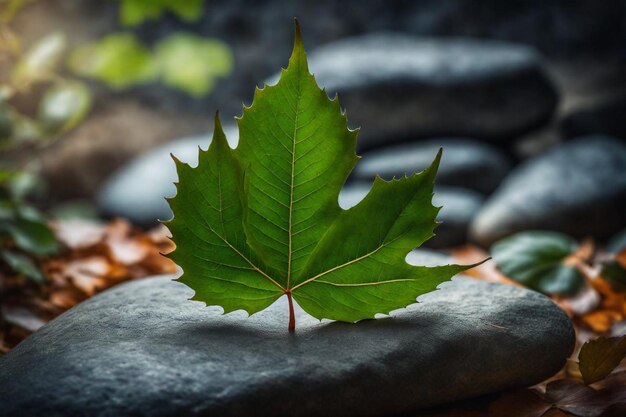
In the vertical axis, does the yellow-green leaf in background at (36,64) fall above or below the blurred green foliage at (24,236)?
above

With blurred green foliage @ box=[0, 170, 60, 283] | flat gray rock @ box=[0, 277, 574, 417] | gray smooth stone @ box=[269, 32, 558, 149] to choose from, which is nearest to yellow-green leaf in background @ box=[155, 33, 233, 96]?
gray smooth stone @ box=[269, 32, 558, 149]

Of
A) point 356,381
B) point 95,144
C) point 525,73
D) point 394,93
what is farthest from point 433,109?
point 356,381

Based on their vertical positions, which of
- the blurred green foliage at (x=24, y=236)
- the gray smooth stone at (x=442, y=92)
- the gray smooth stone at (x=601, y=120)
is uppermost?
the gray smooth stone at (x=442, y=92)

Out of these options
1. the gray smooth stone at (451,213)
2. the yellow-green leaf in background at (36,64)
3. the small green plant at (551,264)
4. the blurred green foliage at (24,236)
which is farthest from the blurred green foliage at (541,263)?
the yellow-green leaf in background at (36,64)

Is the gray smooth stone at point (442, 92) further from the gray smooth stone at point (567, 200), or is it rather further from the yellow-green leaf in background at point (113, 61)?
the yellow-green leaf in background at point (113, 61)

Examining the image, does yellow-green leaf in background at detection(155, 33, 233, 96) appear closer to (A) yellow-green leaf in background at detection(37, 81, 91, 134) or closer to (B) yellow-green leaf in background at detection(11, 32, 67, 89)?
(A) yellow-green leaf in background at detection(37, 81, 91, 134)

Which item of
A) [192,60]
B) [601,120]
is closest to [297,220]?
[601,120]

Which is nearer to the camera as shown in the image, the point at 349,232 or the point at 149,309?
the point at 349,232

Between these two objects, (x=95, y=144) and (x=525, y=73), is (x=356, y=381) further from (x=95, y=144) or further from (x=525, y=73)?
(x=95, y=144)
